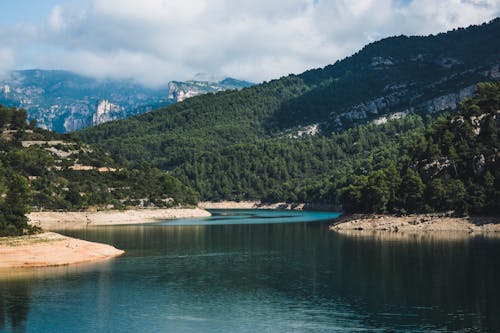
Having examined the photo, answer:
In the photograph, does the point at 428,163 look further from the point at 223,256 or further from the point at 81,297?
the point at 81,297

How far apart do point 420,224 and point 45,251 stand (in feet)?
257

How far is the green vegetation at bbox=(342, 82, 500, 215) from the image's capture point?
136 m

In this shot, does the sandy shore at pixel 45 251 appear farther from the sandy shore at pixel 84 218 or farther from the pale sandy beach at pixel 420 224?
the pale sandy beach at pixel 420 224

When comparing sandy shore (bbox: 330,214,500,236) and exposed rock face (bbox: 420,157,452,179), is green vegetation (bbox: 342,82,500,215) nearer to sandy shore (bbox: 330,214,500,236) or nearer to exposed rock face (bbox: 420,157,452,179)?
exposed rock face (bbox: 420,157,452,179)

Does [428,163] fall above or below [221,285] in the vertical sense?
above

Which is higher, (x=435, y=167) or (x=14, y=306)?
(x=435, y=167)

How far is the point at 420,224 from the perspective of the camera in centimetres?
13688

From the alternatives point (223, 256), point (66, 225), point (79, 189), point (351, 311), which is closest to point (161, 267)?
point (223, 256)

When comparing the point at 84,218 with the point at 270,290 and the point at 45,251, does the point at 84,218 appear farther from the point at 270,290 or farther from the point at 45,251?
the point at 270,290

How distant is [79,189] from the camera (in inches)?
7121

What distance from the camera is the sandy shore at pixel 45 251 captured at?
280 ft

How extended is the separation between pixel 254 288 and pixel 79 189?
118 metres

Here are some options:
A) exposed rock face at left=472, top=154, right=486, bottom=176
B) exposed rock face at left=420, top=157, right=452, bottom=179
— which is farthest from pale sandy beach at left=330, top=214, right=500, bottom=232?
exposed rock face at left=472, top=154, right=486, bottom=176

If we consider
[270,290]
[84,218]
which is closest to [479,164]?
[270,290]
